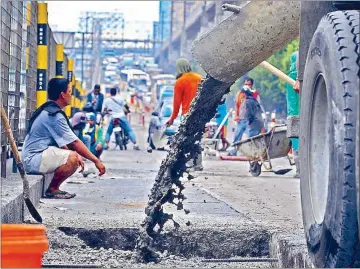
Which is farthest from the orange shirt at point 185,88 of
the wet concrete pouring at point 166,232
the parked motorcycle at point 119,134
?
the parked motorcycle at point 119,134

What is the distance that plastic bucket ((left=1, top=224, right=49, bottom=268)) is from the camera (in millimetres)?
3426

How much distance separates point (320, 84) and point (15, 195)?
288 cm

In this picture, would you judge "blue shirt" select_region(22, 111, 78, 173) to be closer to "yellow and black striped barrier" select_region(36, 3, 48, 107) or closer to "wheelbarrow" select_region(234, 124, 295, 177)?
"yellow and black striped barrier" select_region(36, 3, 48, 107)

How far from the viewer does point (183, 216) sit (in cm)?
678

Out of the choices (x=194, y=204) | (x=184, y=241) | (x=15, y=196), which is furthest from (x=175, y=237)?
(x=194, y=204)

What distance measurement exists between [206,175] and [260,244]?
7.05m

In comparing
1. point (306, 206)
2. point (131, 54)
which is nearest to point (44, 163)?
point (306, 206)

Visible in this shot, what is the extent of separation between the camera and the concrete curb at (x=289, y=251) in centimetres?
457

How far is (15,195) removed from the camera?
6.39 m

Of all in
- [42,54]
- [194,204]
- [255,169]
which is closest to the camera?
[194,204]

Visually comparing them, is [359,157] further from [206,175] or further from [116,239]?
[206,175]

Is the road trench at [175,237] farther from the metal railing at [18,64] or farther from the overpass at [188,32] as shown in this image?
the overpass at [188,32]

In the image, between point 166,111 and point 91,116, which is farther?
point 166,111

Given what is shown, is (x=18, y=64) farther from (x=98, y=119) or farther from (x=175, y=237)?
(x=98, y=119)
